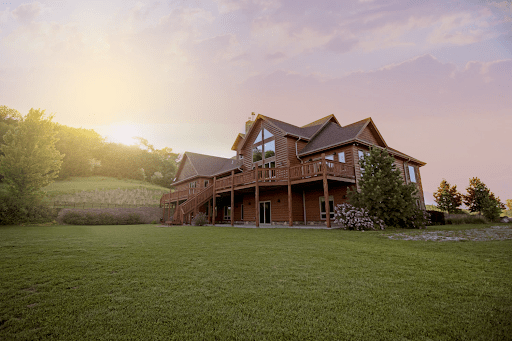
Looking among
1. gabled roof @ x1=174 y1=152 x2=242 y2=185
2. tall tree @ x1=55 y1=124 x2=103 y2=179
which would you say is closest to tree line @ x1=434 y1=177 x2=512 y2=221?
gabled roof @ x1=174 y1=152 x2=242 y2=185

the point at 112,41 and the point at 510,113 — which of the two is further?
the point at 112,41

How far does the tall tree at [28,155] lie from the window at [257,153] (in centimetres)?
1816

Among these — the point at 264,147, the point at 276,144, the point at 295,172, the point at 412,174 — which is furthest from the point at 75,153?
the point at 412,174

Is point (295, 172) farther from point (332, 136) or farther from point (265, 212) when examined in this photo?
point (265, 212)

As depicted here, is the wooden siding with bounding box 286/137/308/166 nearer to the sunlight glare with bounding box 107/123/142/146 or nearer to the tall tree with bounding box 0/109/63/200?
the tall tree with bounding box 0/109/63/200

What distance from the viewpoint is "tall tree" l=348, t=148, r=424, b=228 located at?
11734 mm

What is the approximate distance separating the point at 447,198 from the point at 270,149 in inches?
907

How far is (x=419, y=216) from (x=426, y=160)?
13.9 metres

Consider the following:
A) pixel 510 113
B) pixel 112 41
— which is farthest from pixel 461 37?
pixel 112 41

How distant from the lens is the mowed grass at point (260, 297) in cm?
205

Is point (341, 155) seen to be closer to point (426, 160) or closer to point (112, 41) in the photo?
point (426, 160)

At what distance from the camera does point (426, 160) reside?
23.0 metres

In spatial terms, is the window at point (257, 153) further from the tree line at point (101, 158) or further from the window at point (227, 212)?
the tree line at point (101, 158)

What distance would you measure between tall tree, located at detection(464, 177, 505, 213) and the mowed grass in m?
23.7
